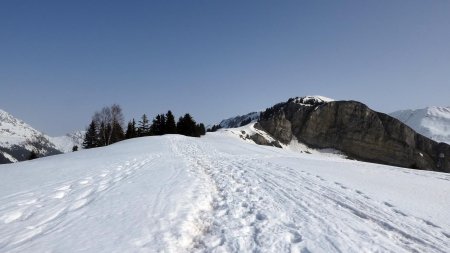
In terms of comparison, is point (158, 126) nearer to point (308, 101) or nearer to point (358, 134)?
point (358, 134)

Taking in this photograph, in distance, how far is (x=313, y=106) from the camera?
170 m

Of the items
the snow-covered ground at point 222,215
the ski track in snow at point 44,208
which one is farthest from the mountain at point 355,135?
the ski track in snow at point 44,208

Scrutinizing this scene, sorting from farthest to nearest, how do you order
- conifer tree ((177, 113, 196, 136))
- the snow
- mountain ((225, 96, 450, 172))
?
1. the snow
2. mountain ((225, 96, 450, 172))
3. conifer tree ((177, 113, 196, 136))

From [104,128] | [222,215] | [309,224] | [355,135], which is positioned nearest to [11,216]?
[222,215]

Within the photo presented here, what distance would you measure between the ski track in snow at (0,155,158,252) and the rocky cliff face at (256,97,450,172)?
140948mm

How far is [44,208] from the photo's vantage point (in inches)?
331

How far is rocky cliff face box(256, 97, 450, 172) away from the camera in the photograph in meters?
143

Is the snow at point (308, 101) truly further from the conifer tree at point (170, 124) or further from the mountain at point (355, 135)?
the conifer tree at point (170, 124)

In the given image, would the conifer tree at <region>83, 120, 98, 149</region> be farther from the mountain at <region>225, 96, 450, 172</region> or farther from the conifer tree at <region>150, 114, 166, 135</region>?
the mountain at <region>225, 96, 450, 172</region>

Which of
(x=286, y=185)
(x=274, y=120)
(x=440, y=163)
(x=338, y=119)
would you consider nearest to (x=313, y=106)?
(x=338, y=119)

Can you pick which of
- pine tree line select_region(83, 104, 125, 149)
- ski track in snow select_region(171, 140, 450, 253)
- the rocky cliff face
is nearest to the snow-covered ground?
ski track in snow select_region(171, 140, 450, 253)

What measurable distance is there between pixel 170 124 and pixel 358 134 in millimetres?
106522

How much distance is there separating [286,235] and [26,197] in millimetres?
8168

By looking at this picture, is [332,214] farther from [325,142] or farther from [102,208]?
[325,142]
